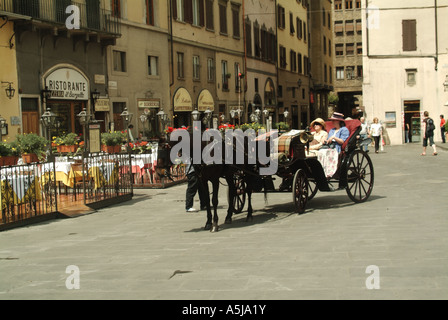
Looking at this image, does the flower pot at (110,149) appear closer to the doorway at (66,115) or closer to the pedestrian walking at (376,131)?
the doorway at (66,115)

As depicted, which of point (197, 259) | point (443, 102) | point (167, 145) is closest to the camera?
point (197, 259)

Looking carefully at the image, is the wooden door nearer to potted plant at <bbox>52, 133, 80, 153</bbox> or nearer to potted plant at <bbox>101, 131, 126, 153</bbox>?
potted plant at <bbox>101, 131, 126, 153</bbox>

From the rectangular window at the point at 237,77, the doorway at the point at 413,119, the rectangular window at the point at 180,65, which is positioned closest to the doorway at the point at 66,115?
the rectangular window at the point at 180,65

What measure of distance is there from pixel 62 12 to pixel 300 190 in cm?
1621

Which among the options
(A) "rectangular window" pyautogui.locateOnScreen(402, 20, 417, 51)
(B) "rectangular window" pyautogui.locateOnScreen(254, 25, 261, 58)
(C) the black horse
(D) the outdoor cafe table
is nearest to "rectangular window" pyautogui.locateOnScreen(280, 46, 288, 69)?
(B) "rectangular window" pyautogui.locateOnScreen(254, 25, 261, 58)

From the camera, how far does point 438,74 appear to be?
130 feet

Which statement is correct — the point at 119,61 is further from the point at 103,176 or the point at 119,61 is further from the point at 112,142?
the point at 103,176

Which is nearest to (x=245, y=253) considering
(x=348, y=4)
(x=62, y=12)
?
(x=62, y=12)

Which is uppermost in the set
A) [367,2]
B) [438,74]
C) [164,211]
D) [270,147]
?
[367,2]

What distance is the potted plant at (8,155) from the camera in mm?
12791

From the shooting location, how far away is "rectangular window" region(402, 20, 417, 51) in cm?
3956
